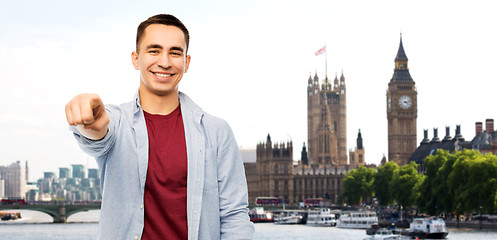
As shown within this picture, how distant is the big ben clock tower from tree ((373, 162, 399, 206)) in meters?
42.4

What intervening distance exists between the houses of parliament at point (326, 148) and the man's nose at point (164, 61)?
145619 mm

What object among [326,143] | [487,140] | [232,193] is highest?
[326,143]

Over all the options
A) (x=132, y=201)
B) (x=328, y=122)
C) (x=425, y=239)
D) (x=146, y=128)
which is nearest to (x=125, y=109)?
(x=146, y=128)

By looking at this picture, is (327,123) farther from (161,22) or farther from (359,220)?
(161,22)

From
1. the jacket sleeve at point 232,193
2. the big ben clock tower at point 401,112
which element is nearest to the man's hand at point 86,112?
the jacket sleeve at point 232,193

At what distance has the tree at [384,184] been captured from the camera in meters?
104

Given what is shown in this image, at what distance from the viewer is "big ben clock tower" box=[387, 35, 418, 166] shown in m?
148

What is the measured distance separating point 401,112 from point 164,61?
14917cm

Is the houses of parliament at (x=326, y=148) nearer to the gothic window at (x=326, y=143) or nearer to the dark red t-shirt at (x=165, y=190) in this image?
the gothic window at (x=326, y=143)

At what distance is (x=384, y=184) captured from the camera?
344ft

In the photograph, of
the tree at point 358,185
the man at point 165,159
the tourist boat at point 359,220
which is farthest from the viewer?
the tree at point 358,185

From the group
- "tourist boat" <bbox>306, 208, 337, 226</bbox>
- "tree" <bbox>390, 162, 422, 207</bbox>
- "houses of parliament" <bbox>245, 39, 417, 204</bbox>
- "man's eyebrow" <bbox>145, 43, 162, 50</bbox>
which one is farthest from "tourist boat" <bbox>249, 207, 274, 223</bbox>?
"man's eyebrow" <bbox>145, 43, 162, 50</bbox>

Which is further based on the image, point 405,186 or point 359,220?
point 405,186

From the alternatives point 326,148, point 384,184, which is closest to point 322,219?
point 384,184
